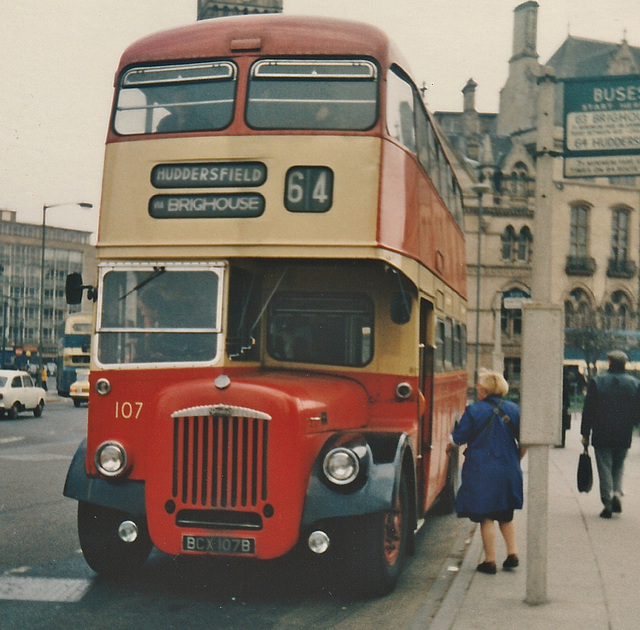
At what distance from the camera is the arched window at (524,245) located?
2653 inches

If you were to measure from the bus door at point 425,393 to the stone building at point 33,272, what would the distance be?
124013mm

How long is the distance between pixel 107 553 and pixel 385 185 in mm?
3433

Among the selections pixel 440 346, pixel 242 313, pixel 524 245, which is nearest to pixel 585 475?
pixel 440 346

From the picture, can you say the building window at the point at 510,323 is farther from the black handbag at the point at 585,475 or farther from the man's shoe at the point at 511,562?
the man's shoe at the point at 511,562

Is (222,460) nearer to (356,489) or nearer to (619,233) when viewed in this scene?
(356,489)

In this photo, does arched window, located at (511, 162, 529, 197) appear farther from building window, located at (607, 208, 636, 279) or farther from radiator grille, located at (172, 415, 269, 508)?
radiator grille, located at (172, 415, 269, 508)

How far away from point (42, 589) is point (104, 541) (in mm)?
550

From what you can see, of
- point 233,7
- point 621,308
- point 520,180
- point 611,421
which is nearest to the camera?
point 611,421

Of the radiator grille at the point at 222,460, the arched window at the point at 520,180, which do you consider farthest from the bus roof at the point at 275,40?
the arched window at the point at 520,180

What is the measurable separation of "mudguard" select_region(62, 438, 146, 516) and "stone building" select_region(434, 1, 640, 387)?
2221 inches

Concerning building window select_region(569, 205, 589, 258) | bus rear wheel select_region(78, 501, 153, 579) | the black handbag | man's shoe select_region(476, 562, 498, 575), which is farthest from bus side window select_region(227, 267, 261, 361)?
building window select_region(569, 205, 589, 258)

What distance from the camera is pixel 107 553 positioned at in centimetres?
772

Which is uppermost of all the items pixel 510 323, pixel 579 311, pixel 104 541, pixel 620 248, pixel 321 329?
pixel 620 248

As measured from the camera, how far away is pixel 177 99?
8.04 m
